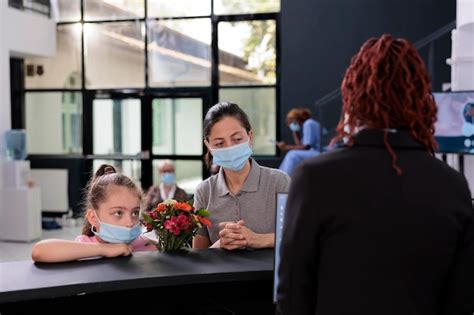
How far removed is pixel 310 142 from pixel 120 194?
5.86 m

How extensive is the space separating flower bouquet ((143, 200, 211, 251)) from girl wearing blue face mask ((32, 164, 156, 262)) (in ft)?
0.21

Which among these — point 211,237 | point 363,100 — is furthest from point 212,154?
point 363,100

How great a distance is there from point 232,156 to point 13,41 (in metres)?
6.68

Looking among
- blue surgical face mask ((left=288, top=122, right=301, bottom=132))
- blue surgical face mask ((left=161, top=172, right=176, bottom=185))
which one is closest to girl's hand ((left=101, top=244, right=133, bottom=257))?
blue surgical face mask ((left=161, top=172, right=176, bottom=185))

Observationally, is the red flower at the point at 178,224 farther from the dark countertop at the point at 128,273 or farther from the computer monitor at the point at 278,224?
the computer monitor at the point at 278,224

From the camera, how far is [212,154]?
222 cm

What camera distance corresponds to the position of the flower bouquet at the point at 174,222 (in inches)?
77.9

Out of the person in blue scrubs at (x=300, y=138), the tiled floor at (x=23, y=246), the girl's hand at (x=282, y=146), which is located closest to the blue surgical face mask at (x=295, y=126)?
the person in blue scrubs at (x=300, y=138)

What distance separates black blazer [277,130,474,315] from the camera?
49.1 inches

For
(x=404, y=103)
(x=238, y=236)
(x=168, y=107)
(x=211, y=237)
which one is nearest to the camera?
(x=404, y=103)

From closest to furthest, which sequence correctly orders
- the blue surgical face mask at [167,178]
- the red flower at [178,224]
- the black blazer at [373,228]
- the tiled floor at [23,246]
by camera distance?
1. the black blazer at [373,228]
2. the red flower at [178,224]
3. the blue surgical face mask at [167,178]
4. the tiled floor at [23,246]

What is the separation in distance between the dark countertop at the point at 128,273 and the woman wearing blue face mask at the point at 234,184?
8.8 inches

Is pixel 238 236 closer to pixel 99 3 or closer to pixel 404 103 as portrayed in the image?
pixel 404 103

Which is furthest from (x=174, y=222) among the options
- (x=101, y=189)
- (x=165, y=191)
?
(x=165, y=191)
